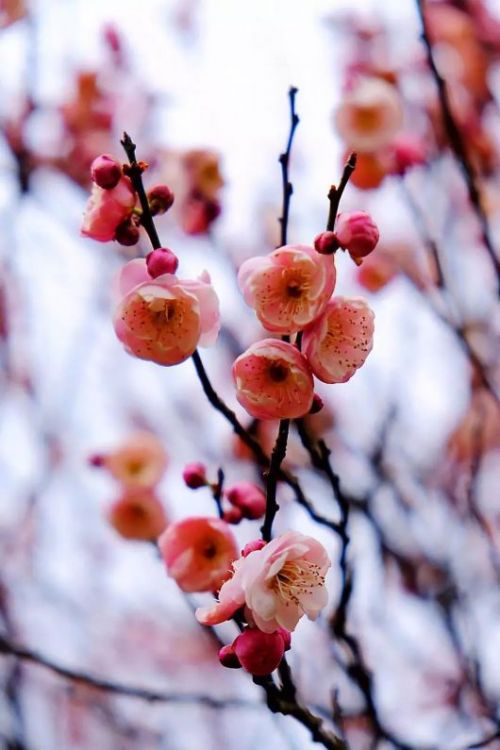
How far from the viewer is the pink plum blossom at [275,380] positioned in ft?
3.08

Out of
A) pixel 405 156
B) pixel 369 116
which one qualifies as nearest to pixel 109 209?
pixel 405 156

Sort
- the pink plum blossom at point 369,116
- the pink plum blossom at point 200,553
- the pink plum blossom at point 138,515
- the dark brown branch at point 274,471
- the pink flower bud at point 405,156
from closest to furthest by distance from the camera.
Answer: the dark brown branch at point 274,471, the pink plum blossom at point 200,553, the pink plum blossom at point 138,515, the pink flower bud at point 405,156, the pink plum blossom at point 369,116

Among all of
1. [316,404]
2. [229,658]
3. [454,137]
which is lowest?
[229,658]

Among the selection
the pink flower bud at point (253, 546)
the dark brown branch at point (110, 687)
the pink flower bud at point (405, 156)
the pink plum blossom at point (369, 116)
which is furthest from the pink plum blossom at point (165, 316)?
the pink plum blossom at point (369, 116)

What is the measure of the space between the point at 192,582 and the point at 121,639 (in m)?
3.64

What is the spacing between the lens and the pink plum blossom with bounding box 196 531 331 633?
88 cm

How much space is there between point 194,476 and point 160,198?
44 centimetres

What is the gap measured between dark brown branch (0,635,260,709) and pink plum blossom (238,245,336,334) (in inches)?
31.4

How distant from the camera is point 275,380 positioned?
957 mm

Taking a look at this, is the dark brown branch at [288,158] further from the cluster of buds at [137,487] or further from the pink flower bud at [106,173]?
the cluster of buds at [137,487]

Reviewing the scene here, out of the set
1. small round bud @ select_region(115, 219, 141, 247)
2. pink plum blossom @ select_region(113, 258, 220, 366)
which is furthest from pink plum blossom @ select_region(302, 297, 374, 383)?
small round bud @ select_region(115, 219, 141, 247)

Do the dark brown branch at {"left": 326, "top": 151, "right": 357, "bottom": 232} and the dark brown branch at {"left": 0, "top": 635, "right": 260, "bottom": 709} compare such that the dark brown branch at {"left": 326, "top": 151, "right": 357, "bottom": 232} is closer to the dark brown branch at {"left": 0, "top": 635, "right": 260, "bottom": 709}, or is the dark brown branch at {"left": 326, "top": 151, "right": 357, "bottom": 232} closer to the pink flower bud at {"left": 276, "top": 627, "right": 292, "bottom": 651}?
the pink flower bud at {"left": 276, "top": 627, "right": 292, "bottom": 651}

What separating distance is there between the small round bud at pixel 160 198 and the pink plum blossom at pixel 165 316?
4.1 inches

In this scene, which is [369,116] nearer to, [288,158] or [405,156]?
[405,156]
